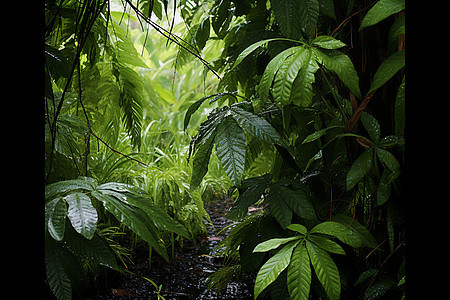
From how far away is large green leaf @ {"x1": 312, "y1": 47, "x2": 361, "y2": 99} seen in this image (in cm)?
64

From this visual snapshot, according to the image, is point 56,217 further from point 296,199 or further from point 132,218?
point 296,199

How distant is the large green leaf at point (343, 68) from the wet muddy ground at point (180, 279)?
917 millimetres

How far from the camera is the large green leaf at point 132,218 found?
625 millimetres

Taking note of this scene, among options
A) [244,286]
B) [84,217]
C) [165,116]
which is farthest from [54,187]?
[165,116]

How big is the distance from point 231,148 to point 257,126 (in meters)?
0.07

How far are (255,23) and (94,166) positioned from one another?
3.38 ft

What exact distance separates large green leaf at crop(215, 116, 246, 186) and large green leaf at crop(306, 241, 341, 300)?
0.62ft

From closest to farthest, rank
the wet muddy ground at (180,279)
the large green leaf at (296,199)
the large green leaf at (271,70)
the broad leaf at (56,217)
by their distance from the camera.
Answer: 1. the broad leaf at (56,217)
2. the large green leaf at (271,70)
3. the large green leaf at (296,199)
4. the wet muddy ground at (180,279)

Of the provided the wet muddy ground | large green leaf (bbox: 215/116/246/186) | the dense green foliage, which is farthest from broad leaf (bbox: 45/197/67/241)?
the wet muddy ground

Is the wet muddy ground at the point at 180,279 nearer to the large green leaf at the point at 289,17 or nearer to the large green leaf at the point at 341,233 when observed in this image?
the large green leaf at the point at 341,233

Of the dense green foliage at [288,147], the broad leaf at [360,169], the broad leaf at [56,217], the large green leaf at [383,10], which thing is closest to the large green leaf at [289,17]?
the dense green foliage at [288,147]

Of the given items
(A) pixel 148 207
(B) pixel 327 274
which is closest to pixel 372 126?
(B) pixel 327 274

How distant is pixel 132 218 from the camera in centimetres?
64

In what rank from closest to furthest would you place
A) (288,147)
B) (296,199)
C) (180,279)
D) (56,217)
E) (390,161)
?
(56,217) → (390,161) → (296,199) → (288,147) → (180,279)
